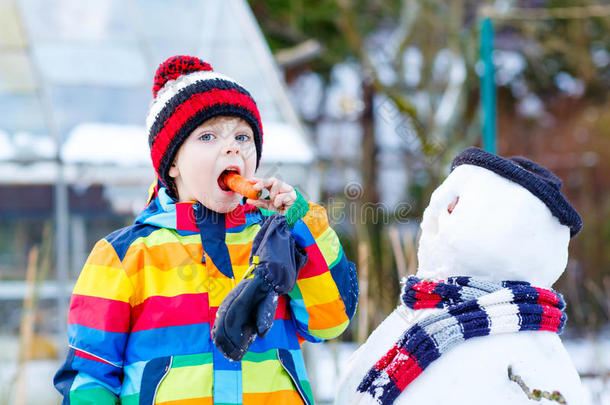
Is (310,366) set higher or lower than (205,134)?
lower

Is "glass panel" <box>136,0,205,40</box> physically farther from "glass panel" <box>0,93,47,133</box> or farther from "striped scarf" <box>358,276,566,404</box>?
"striped scarf" <box>358,276,566,404</box>

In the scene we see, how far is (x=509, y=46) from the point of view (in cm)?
789

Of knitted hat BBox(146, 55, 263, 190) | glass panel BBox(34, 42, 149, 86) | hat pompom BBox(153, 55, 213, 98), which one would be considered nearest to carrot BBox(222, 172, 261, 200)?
knitted hat BBox(146, 55, 263, 190)

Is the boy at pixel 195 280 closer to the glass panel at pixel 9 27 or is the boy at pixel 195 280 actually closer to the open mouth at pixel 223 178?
the open mouth at pixel 223 178

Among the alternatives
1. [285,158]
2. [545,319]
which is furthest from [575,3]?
[545,319]

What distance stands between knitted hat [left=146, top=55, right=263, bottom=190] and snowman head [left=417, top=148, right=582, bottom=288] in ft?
1.39

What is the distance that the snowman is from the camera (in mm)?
1186

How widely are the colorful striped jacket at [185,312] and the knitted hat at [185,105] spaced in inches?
4.8

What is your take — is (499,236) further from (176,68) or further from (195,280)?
(176,68)

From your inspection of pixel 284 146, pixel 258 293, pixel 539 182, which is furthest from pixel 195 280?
pixel 284 146

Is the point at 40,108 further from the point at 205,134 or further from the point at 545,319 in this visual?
the point at 545,319

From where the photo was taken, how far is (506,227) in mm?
1243

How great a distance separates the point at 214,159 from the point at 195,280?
0.23 metres

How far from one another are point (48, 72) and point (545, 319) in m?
3.29
